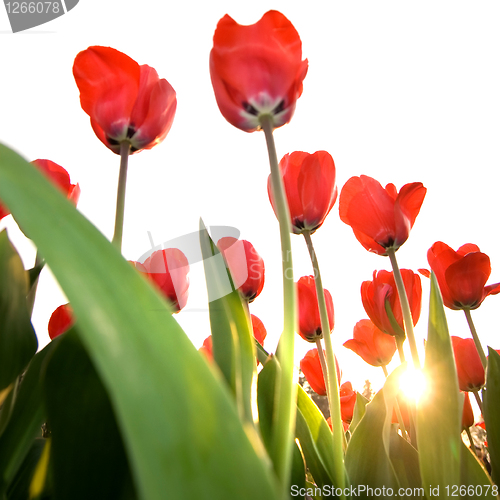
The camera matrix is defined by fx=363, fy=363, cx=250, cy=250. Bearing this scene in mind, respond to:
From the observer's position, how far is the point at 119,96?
1.36ft

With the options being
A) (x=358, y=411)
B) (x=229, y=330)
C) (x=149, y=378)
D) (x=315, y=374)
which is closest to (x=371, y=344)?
(x=315, y=374)

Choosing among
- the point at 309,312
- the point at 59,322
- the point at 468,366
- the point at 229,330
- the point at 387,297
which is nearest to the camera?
the point at 229,330

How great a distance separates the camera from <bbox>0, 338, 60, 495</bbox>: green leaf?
1.03 feet

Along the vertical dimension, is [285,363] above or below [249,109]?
below

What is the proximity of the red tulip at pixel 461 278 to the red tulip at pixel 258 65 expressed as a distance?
55 cm

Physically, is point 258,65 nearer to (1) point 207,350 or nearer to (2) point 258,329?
(1) point 207,350

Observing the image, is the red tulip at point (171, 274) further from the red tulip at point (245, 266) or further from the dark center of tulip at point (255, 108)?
the dark center of tulip at point (255, 108)

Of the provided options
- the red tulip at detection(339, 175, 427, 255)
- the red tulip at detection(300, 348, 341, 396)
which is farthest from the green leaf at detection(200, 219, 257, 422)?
the red tulip at detection(300, 348, 341, 396)

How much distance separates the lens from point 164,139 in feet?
1.53

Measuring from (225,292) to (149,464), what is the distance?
0.63 feet

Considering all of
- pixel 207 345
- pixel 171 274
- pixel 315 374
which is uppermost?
pixel 171 274

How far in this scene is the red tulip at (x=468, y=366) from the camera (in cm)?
85

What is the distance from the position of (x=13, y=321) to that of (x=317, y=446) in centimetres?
38

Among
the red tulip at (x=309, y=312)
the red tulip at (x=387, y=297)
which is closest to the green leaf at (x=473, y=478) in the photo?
the red tulip at (x=387, y=297)
